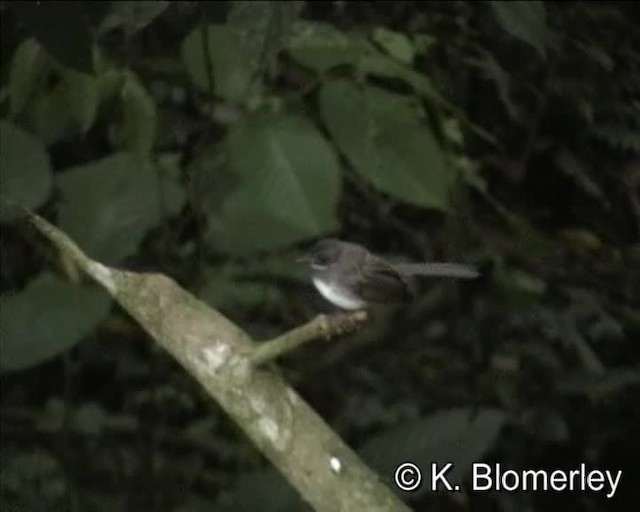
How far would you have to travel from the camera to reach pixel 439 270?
615mm

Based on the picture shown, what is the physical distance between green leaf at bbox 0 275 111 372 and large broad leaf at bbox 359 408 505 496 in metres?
0.15

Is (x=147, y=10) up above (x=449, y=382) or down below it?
above

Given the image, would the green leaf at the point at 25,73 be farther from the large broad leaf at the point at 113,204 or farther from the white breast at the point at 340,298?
the white breast at the point at 340,298

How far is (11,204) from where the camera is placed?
0.64 m

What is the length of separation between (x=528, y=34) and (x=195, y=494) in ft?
0.87

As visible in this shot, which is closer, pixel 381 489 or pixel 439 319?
pixel 381 489

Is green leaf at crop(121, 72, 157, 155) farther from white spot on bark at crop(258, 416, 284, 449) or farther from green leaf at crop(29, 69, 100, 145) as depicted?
white spot on bark at crop(258, 416, 284, 449)

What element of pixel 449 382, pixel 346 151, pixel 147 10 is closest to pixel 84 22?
pixel 147 10

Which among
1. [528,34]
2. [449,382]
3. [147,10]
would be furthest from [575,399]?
[147,10]

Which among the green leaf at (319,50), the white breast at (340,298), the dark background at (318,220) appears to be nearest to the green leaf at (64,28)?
the dark background at (318,220)

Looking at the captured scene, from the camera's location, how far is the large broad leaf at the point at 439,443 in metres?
0.58

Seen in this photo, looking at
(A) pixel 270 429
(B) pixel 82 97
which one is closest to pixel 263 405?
(A) pixel 270 429

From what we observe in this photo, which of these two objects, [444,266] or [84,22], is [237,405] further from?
[84,22]

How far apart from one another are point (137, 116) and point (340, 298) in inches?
8.1
